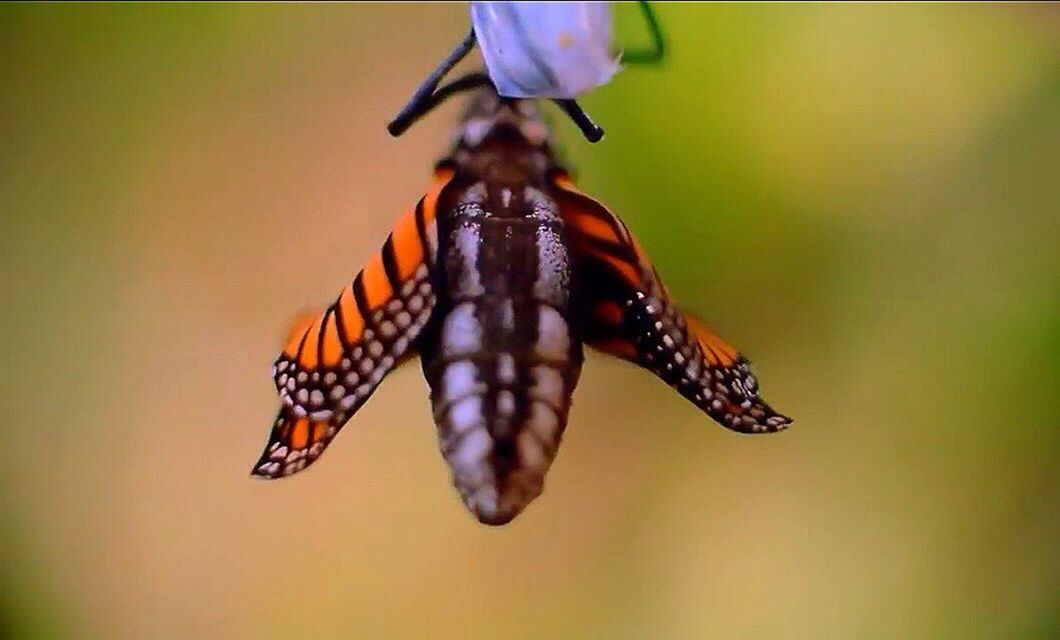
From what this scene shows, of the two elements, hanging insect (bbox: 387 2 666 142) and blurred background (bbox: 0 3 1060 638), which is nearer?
hanging insect (bbox: 387 2 666 142)

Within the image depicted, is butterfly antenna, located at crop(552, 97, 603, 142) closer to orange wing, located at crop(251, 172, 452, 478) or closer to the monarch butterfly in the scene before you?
the monarch butterfly

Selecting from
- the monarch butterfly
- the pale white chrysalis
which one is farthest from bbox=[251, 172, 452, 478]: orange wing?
the pale white chrysalis

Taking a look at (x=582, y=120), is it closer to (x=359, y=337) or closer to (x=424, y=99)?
(x=424, y=99)

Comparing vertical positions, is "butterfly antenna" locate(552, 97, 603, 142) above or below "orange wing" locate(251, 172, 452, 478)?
above

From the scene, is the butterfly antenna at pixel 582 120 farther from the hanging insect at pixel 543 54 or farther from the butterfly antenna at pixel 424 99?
the butterfly antenna at pixel 424 99

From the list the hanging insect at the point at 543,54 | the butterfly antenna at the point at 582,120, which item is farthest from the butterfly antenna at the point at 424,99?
the butterfly antenna at the point at 582,120

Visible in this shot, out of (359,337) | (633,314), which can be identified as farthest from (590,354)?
(359,337)
